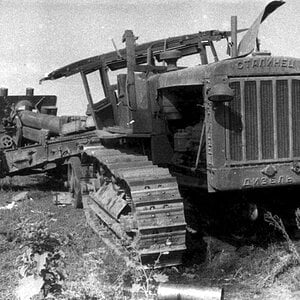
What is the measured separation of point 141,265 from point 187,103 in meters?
2.09

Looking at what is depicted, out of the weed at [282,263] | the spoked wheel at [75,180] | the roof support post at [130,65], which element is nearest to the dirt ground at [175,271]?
the weed at [282,263]

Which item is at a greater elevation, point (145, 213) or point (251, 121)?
point (251, 121)

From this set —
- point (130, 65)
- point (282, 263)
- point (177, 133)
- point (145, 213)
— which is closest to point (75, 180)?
point (130, 65)

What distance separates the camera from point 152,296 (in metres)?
4.75

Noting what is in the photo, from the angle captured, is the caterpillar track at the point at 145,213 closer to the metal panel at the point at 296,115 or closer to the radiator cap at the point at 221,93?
the radiator cap at the point at 221,93

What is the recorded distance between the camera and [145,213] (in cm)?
578

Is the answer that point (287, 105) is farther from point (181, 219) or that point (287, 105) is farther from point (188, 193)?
point (188, 193)

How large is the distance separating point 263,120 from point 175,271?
5.68ft

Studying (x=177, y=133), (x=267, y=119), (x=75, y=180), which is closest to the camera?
(x=267, y=119)

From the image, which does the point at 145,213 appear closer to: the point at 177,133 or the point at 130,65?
the point at 177,133

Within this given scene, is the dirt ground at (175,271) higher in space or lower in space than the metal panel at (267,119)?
lower

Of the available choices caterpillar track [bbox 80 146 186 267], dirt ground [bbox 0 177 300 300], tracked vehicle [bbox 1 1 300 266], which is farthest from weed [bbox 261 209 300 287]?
caterpillar track [bbox 80 146 186 267]

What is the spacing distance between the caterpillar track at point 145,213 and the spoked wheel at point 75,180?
8.56 ft

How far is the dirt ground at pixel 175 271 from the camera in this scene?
5.12m
